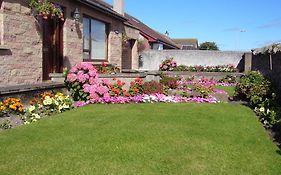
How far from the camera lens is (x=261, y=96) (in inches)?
428

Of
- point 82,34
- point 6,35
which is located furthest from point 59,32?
point 6,35

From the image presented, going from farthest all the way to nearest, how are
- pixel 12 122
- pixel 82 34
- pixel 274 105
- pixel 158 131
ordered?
pixel 82 34 → pixel 274 105 → pixel 12 122 → pixel 158 131

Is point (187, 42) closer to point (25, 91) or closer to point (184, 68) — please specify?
point (184, 68)

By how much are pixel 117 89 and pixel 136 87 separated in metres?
0.93

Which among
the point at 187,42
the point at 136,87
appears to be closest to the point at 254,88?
the point at 136,87

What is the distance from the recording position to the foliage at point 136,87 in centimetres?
1253

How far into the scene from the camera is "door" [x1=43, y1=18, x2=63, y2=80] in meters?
13.1

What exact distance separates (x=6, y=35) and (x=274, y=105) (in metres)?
7.68

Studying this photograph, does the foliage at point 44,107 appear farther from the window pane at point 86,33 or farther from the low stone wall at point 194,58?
the low stone wall at point 194,58

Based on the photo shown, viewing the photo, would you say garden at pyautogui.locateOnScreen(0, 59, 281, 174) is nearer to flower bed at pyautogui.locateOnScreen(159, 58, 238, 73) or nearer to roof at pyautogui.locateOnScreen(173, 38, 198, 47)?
flower bed at pyautogui.locateOnScreen(159, 58, 238, 73)

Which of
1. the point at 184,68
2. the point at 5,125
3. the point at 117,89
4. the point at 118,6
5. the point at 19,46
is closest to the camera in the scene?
the point at 5,125

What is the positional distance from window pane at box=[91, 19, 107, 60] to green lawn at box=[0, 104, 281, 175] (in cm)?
862

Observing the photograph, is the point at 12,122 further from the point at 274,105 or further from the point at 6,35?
the point at 274,105

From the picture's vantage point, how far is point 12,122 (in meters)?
7.98
